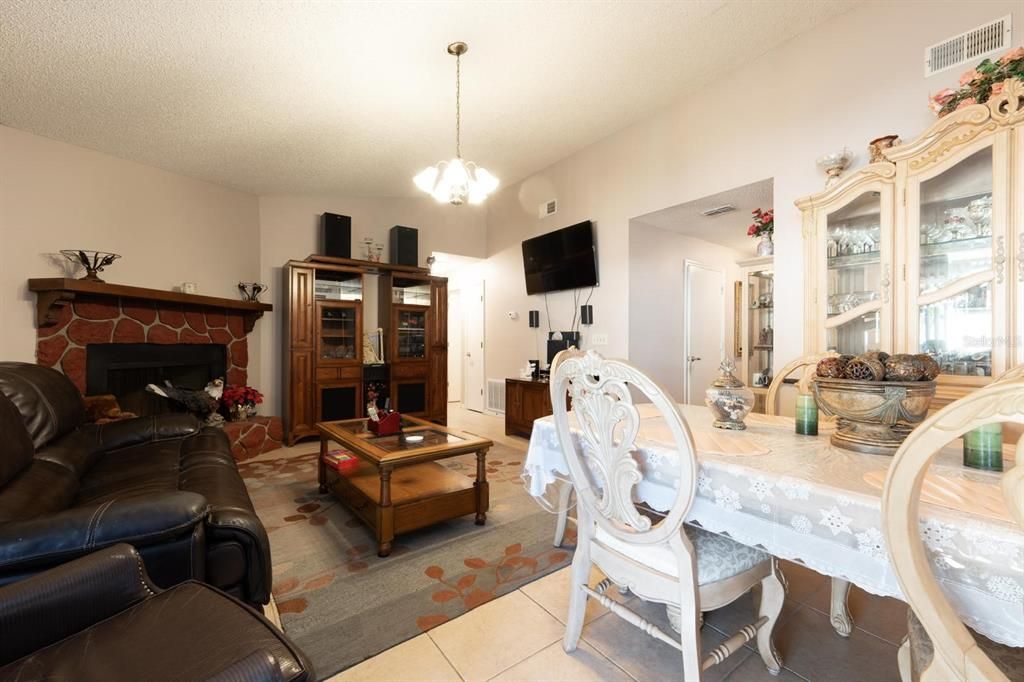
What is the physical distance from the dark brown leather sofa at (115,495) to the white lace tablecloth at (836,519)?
1303mm

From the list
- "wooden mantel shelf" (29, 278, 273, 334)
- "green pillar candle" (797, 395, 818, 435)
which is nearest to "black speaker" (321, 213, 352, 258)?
"wooden mantel shelf" (29, 278, 273, 334)

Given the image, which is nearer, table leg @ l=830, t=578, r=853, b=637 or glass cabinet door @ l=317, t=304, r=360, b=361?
table leg @ l=830, t=578, r=853, b=637

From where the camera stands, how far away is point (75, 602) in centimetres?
89

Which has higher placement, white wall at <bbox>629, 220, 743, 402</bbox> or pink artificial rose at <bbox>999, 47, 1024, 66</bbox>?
pink artificial rose at <bbox>999, 47, 1024, 66</bbox>

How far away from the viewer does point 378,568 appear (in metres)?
1.97

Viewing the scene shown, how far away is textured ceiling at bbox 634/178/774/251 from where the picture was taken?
3342mm

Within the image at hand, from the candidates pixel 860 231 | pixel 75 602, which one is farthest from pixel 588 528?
pixel 860 231

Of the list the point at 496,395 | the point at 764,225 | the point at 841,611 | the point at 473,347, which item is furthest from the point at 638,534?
the point at 473,347

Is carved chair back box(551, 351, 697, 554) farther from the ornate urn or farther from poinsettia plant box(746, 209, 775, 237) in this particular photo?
poinsettia plant box(746, 209, 775, 237)

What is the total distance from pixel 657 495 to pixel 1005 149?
234 cm

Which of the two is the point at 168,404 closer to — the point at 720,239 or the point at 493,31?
the point at 493,31

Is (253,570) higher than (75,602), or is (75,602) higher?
(75,602)

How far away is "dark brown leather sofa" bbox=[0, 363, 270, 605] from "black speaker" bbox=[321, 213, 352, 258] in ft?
8.51

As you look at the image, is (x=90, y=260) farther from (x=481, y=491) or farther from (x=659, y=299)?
(x=659, y=299)
